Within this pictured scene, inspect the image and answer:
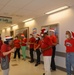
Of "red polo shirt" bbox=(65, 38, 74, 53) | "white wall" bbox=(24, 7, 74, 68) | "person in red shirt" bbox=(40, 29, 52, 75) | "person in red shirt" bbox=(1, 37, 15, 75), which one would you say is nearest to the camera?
"person in red shirt" bbox=(1, 37, 15, 75)

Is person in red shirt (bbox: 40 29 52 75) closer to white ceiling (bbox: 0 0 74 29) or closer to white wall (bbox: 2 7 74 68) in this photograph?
white ceiling (bbox: 0 0 74 29)

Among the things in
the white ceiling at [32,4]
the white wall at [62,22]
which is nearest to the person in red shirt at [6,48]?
the white ceiling at [32,4]

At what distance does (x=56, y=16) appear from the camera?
20.7ft

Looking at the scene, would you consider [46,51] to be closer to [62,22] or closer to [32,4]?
[32,4]

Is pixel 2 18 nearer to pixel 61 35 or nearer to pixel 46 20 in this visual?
pixel 46 20

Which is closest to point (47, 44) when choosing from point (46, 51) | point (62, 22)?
point (46, 51)

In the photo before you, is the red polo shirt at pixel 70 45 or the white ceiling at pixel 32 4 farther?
the white ceiling at pixel 32 4

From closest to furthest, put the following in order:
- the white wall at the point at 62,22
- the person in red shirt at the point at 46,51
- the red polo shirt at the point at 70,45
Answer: the person in red shirt at the point at 46,51
the red polo shirt at the point at 70,45
the white wall at the point at 62,22

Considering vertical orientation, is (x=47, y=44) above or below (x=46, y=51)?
above

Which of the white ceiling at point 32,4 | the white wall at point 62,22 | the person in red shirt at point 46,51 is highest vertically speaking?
the white ceiling at point 32,4

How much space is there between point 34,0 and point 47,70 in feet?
7.82

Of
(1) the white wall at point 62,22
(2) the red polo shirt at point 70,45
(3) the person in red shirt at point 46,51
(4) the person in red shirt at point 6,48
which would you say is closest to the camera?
(4) the person in red shirt at point 6,48

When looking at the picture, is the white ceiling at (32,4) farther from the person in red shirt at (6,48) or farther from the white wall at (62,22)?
the person in red shirt at (6,48)

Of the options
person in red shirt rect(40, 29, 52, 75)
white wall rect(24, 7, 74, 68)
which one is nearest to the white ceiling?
white wall rect(24, 7, 74, 68)
